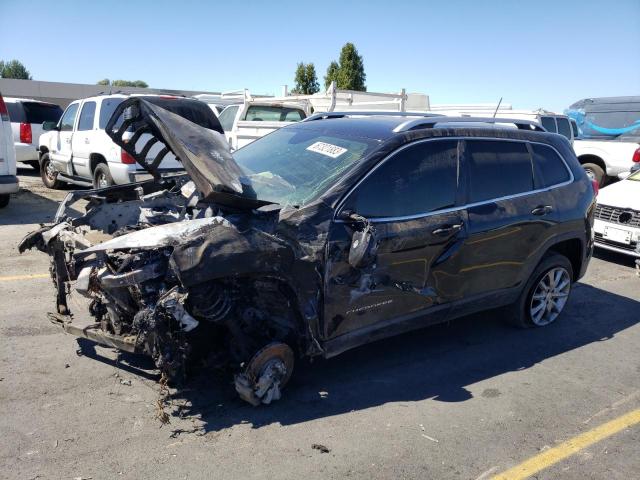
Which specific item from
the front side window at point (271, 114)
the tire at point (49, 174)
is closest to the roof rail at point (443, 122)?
the front side window at point (271, 114)

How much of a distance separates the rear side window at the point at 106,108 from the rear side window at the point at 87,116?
0.28 metres

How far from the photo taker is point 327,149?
418cm

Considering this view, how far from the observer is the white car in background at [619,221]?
7941 mm

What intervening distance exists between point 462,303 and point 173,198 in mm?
2661

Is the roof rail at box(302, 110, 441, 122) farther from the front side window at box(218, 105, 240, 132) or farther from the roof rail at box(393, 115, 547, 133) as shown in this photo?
the front side window at box(218, 105, 240, 132)

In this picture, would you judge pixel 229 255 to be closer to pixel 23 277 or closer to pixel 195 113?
pixel 195 113

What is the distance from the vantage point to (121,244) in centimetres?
324

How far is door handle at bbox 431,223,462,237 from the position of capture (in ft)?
13.4

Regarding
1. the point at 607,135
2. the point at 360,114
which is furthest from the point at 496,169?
the point at 607,135

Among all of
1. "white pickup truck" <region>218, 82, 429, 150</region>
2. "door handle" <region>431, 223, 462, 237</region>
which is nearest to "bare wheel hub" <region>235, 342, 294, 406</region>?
"door handle" <region>431, 223, 462, 237</region>

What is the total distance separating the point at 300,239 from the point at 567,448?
2.21 meters

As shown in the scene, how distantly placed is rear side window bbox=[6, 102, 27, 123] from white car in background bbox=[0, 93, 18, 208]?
625 centimetres

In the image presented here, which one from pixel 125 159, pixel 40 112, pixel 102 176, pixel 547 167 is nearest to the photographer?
pixel 547 167

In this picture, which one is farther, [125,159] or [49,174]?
[49,174]
